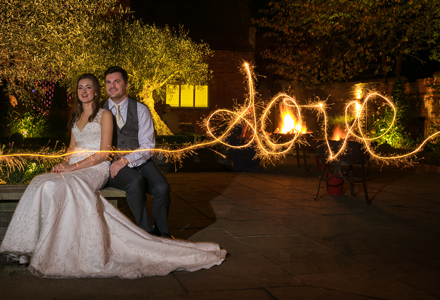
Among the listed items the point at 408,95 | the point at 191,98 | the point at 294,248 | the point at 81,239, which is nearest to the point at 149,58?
the point at 408,95

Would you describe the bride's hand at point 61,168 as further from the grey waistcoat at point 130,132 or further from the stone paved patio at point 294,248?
the stone paved patio at point 294,248

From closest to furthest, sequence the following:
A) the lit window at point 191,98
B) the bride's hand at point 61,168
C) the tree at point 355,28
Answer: the bride's hand at point 61,168 < the tree at point 355,28 < the lit window at point 191,98

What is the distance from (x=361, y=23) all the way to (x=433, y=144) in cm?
468

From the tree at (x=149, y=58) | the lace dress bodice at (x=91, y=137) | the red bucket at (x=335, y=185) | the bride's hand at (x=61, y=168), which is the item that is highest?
the tree at (x=149, y=58)

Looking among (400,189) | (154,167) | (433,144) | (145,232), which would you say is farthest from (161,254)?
(433,144)

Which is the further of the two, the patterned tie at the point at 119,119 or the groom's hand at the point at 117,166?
the patterned tie at the point at 119,119

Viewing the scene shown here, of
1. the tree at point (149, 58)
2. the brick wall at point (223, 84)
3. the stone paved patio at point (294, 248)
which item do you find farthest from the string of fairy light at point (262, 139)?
the tree at point (149, 58)

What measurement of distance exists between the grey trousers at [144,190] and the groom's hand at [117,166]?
0.04 metres

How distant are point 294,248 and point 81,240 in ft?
7.50

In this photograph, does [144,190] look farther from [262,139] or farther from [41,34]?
[262,139]

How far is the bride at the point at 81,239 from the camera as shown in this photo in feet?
15.3

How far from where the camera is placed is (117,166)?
5.46 metres

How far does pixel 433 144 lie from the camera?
1597cm

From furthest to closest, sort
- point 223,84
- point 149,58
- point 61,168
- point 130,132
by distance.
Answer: point 223,84 < point 149,58 < point 130,132 < point 61,168
